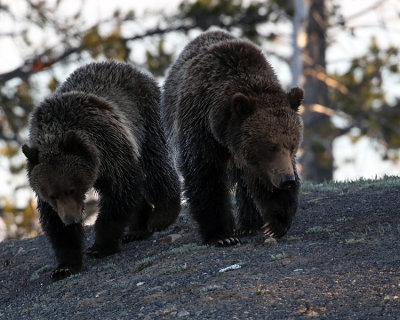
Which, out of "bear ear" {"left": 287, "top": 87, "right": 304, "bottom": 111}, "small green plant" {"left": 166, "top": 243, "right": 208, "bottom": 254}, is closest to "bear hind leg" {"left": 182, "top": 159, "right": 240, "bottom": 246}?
"small green plant" {"left": 166, "top": 243, "right": 208, "bottom": 254}

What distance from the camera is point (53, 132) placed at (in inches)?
272

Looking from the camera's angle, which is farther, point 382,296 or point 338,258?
point 338,258

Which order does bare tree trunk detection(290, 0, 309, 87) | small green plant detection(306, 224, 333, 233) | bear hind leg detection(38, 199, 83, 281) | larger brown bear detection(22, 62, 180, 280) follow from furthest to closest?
bare tree trunk detection(290, 0, 309, 87), bear hind leg detection(38, 199, 83, 281), larger brown bear detection(22, 62, 180, 280), small green plant detection(306, 224, 333, 233)

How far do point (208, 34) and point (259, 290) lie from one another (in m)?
3.35

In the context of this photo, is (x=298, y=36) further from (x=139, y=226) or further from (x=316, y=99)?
(x=139, y=226)

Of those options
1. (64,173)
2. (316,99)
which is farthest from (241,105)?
(316,99)

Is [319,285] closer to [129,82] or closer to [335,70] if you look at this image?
[129,82]

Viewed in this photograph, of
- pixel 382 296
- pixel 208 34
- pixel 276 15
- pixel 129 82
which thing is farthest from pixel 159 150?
pixel 276 15

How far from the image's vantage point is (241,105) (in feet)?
20.8

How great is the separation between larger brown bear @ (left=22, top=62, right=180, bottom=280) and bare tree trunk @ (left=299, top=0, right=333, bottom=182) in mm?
10348

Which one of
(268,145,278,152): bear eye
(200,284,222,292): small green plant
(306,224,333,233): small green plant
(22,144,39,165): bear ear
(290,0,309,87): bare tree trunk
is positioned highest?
(290,0,309,87): bare tree trunk

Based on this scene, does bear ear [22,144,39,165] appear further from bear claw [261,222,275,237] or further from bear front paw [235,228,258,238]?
bear claw [261,222,275,237]

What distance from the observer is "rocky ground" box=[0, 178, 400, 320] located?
476cm

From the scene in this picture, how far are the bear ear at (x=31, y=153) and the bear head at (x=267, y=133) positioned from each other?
1.64 metres
